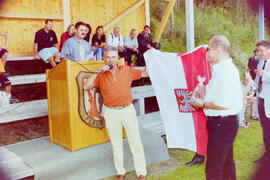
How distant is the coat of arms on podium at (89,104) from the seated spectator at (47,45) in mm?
2424

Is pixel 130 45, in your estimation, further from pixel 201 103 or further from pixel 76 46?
pixel 201 103

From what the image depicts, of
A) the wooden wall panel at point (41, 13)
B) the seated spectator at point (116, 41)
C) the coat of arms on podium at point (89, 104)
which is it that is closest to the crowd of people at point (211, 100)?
the coat of arms on podium at point (89, 104)

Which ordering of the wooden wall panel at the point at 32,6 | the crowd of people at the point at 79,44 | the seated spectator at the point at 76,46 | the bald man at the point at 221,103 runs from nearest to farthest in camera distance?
1. the bald man at the point at 221,103
2. the seated spectator at the point at 76,46
3. the crowd of people at the point at 79,44
4. the wooden wall panel at the point at 32,6

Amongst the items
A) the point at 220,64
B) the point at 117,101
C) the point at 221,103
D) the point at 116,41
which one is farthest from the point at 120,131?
the point at 116,41

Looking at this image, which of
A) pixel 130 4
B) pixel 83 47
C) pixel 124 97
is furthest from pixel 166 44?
pixel 124 97

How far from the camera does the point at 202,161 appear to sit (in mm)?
4312

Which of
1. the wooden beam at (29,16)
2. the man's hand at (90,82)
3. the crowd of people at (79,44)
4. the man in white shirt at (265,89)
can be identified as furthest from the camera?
the wooden beam at (29,16)

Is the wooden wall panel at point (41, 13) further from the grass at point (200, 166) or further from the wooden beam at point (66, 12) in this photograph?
the grass at point (200, 166)

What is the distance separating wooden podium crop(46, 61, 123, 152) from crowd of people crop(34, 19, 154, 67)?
0.48 m

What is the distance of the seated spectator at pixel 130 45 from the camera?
316 inches

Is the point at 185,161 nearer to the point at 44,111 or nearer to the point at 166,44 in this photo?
the point at 44,111

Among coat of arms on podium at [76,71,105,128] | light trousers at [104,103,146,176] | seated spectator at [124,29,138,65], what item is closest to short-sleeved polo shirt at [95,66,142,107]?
light trousers at [104,103,146,176]

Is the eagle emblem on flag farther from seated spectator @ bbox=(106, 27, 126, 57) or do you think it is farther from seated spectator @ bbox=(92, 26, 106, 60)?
seated spectator @ bbox=(106, 27, 126, 57)

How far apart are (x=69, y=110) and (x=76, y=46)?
118cm
